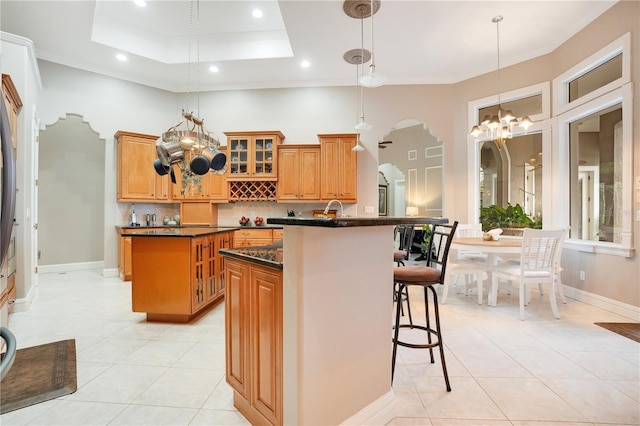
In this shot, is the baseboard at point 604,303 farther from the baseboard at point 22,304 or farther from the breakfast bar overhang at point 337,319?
the baseboard at point 22,304

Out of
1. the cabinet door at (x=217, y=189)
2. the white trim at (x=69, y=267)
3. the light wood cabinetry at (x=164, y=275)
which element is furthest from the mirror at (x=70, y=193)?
the light wood cabinetry at (x=164, y=275)

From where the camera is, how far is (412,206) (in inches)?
315

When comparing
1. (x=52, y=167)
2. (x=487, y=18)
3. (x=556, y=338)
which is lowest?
(x=556, y=338)

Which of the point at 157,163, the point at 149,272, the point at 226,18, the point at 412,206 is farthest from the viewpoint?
the point at 412,206

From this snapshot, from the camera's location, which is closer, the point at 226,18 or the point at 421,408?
the point at 421,408

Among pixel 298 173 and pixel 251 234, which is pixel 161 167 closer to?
pixel 251 234

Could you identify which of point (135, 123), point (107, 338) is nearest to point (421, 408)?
point (107, 338)

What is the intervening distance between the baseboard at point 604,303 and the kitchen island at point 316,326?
3.29m

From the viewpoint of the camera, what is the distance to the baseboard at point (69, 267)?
217 inches

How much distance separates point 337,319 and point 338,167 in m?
4.05

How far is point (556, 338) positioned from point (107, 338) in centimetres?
402

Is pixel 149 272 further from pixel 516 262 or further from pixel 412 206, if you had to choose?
pixel 412 206

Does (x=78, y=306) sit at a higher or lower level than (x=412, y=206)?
lower

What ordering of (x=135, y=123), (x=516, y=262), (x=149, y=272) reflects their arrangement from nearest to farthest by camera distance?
(x=149, y=272) → (x=516, y=262) → (x=135, y=123)
